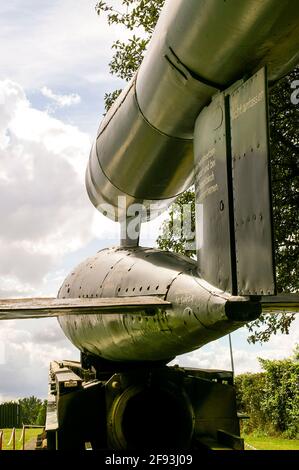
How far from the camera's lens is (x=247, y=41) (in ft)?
16.7

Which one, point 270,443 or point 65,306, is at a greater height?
point 65,306

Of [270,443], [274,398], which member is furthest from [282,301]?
[274,398]

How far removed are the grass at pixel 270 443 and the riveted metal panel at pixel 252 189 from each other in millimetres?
→ 8510

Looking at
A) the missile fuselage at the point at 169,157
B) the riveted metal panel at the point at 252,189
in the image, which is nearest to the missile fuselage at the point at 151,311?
the missile fuselage at the point at 169,157

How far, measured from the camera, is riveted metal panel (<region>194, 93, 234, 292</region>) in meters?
5.22

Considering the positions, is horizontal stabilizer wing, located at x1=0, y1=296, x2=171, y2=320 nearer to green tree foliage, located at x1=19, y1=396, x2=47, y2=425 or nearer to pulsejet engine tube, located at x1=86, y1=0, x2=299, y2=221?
pulsejet engine tube, located at x1=86, y1=0, x2=299, y2=221

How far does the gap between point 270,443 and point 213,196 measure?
31.5 ft

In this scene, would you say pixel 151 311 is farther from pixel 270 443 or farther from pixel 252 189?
pixel 270 443

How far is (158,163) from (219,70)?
1.82 m

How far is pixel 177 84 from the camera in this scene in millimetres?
6059

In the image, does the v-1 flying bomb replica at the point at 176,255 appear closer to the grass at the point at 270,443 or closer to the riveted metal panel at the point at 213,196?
the riveted metal panel at the point at 213,196

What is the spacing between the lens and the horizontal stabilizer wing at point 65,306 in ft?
16.8
